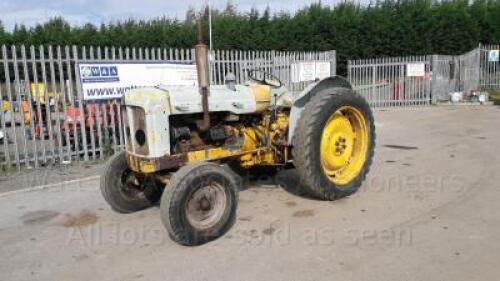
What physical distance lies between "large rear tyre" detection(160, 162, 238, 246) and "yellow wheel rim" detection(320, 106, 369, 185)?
1378 mm

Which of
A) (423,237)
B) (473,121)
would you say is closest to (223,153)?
(423,237)

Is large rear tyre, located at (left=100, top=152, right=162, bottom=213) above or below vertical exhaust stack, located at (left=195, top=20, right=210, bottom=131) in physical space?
below

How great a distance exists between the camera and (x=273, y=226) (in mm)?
4664

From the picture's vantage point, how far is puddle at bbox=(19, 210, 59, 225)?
17.0 feet

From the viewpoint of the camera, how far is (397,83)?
1777 centimetres

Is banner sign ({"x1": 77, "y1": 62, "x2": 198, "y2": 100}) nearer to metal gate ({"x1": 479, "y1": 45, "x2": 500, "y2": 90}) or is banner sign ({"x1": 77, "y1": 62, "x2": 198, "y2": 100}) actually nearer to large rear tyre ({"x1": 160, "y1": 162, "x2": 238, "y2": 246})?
large rear tyre ({"x1": 160, "y1": 162, "x2": 238, "y2": 246})

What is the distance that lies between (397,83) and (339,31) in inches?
419

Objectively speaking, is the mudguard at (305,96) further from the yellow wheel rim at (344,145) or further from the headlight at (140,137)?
the headlight at (140,137)

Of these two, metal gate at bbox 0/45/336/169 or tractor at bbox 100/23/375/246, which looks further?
metal gate at bbox 0/45/336/169

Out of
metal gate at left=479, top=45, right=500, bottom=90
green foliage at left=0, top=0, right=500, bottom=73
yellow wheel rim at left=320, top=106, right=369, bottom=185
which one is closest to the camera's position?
yellow wheel rim at left=320, top=106, right=369, bottom=185

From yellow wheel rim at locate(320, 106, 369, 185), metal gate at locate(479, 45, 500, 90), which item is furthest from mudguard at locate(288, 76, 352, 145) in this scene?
metal gate at locate(479, 45, 500, 90)

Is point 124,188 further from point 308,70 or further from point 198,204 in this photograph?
point 308,70

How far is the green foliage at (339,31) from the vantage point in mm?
25453

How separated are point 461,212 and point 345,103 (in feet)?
5.68
